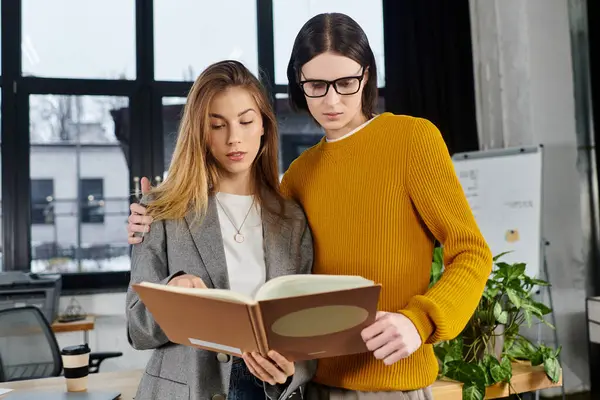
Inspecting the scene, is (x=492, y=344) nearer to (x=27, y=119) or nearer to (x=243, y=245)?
(x=243, y=245)

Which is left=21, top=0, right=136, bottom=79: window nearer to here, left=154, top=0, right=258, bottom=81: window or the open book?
left=154, top=0, right=258, bottom=81: window

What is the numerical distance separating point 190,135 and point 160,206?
0.18 meters

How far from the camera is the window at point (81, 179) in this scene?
4613mm

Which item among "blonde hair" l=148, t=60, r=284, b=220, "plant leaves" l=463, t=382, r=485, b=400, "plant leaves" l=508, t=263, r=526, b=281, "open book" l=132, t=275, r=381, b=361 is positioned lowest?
"plant leaves" l=463, t=382, r=485, b=400

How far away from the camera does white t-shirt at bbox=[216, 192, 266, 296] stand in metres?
1.32

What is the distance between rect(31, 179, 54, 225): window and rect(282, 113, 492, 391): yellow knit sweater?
379 centimetres

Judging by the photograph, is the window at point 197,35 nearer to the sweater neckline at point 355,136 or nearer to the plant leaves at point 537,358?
the plant leaves at point 537,358

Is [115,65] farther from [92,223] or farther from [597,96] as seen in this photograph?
[597,96]

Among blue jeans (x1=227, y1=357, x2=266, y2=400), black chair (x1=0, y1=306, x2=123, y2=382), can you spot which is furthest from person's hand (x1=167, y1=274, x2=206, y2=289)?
black chair (x1=0, y1=306, x2=123, y2=382)

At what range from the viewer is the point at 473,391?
2.31 meters

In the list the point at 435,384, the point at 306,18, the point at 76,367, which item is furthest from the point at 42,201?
the point at 435,384

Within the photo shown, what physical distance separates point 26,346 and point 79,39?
2685mm

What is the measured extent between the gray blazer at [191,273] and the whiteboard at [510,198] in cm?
292

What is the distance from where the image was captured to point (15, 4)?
454cm
